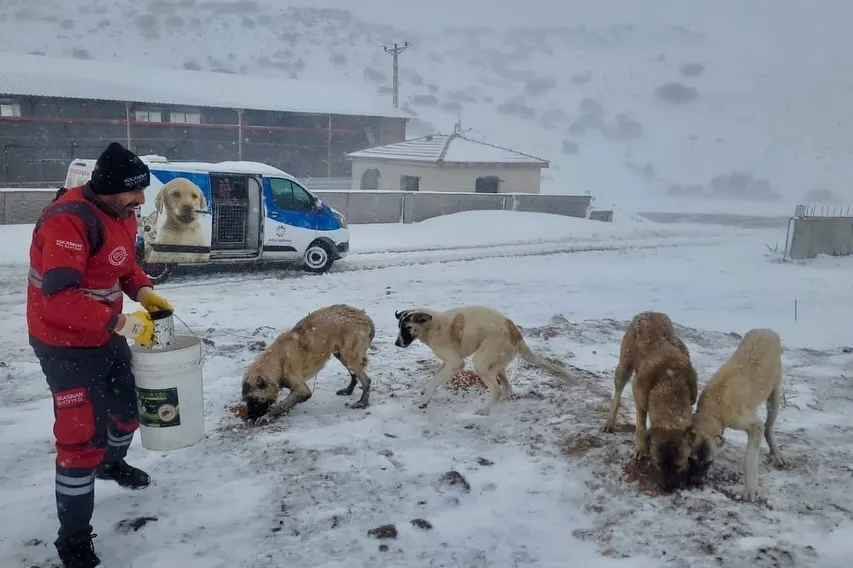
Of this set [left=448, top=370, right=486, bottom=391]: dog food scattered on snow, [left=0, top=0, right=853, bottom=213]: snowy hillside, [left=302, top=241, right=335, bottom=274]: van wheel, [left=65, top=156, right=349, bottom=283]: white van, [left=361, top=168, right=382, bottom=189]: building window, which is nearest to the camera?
[left=448, top=370, right=486, bottom=391]: dog food scattered on snow

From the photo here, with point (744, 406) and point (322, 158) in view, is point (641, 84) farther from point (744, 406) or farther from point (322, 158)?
point (744, 406)

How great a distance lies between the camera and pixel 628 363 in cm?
561

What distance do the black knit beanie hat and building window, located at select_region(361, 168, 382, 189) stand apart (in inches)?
1170

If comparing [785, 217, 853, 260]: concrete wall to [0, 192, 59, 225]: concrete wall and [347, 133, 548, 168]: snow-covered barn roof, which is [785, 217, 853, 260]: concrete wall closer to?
[347, 133, 548, 168]: snow-covered barn roof

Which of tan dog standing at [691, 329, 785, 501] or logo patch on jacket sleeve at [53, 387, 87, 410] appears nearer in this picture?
logo patch on jacket sleeve at [53, 387, 87, 410]

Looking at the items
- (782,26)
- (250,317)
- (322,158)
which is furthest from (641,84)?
(250,317)

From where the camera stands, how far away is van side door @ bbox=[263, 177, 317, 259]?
1338 cm

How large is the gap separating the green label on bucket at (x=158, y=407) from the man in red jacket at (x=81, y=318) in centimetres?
38

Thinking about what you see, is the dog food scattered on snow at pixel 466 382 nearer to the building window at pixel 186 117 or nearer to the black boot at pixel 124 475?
the black boot at pixel 124 475

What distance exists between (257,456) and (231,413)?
0.99 m

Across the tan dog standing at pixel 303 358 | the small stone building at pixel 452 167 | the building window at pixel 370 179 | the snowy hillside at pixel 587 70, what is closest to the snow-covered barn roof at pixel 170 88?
the building window at pixel 370 179

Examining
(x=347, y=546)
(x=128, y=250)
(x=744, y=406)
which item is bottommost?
(x=347, y=546)

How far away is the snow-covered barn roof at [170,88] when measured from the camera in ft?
110

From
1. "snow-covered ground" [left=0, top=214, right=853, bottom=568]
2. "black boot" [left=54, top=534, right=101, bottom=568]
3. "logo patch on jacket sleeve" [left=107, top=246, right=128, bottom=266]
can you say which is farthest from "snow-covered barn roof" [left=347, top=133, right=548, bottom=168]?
"black boot" [left=54, top=534, right=101, bottom=568]
